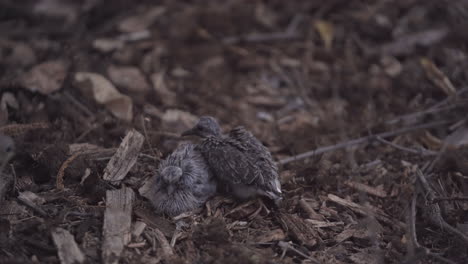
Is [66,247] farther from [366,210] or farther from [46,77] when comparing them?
[46,77]

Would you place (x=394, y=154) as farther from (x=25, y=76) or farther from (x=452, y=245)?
(x=25, y=76)

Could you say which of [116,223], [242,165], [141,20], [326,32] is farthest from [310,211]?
[141,20]

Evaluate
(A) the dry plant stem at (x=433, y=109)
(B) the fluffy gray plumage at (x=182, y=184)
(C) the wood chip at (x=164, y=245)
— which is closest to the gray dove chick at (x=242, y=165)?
(B) the fluffy gray plumage at (x=182, y=184)

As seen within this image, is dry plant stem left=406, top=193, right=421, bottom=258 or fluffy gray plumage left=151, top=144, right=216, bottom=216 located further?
fluffy gray plumage left=151, top=144, right=216, bottom=216

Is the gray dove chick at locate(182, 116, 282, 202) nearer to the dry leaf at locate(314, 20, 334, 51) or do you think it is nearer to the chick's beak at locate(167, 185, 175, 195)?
the chick's beak at locate(167, 185, 175, 195)

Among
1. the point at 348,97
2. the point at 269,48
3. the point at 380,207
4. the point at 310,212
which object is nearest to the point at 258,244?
the point at 310,212

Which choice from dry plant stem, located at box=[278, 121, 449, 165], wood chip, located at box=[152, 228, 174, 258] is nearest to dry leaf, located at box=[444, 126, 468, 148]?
dry plant stem, located at box=[278, 121, 449, 165]
